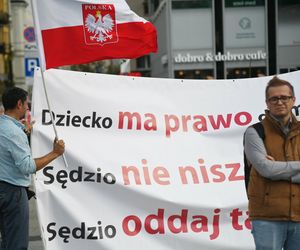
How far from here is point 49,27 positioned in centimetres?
451

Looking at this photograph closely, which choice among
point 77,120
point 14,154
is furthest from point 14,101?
point 77,120

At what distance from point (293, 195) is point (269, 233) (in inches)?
10.7

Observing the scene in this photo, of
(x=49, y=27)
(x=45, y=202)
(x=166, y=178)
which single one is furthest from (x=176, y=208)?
(x=49, y=27)

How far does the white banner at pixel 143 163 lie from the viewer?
184 inches

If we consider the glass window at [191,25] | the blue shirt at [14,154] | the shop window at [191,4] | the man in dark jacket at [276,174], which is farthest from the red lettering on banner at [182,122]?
the shop window at [191,4]

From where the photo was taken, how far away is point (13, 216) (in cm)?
439

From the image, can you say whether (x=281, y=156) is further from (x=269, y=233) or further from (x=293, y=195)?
(x=269, y=233)

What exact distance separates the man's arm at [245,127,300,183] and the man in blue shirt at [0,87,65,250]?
1.42m

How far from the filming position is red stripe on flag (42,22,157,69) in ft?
14.9

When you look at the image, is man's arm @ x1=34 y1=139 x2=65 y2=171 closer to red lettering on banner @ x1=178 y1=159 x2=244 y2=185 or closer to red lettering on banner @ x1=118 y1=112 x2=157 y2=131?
red lettering on banner @ x1=118 y1=112 x2=157 y2=131

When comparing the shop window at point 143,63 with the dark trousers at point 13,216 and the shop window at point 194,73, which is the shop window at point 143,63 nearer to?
the shop window at point 194,73

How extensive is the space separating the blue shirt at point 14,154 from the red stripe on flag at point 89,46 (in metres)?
0.57

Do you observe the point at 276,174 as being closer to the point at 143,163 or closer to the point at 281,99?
the point at 281,99

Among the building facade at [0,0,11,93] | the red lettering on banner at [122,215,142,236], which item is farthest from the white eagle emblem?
the building facade at [0,0,11,93]
